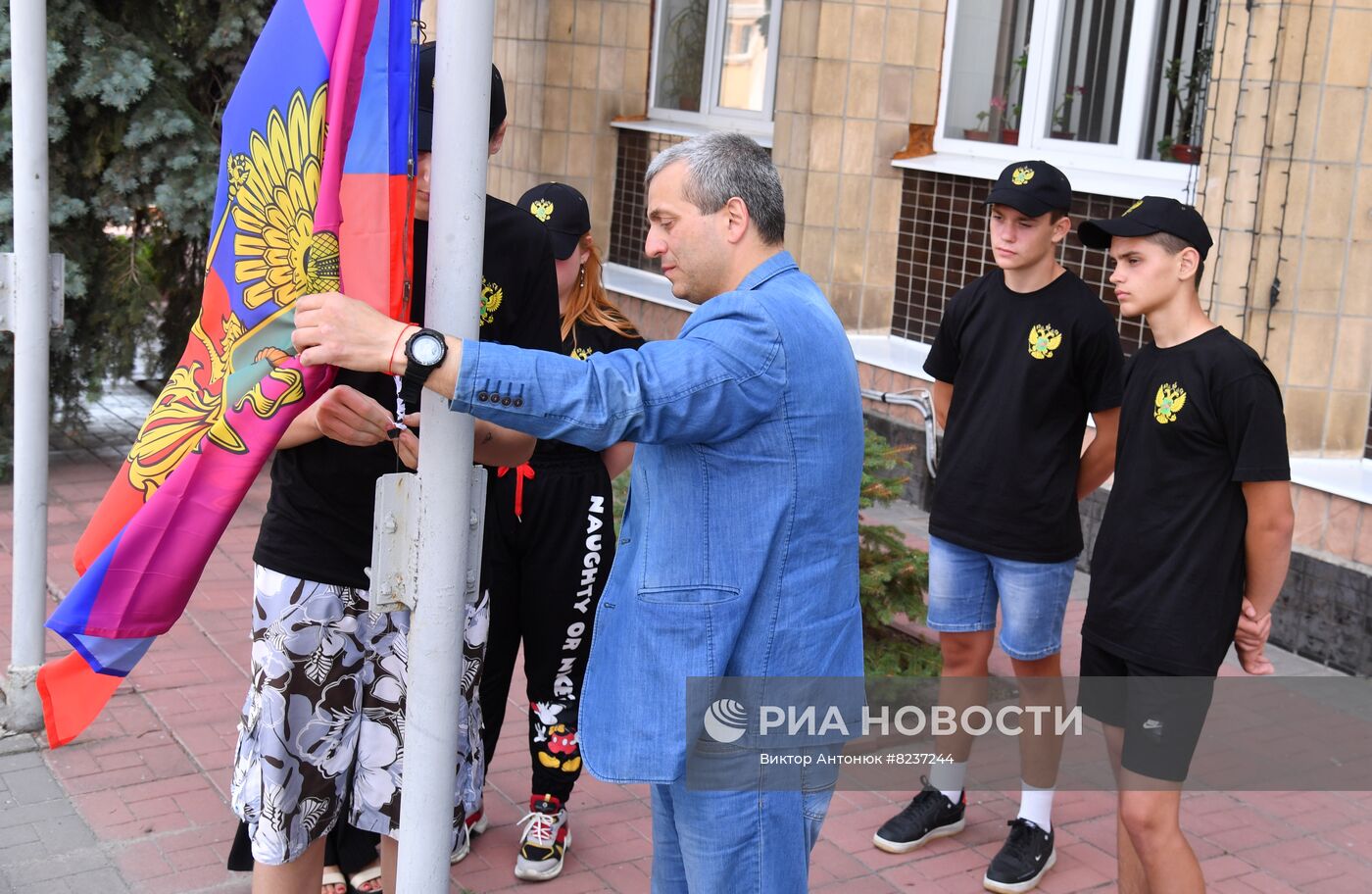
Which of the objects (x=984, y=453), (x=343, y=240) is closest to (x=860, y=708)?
(x=343, y=240)

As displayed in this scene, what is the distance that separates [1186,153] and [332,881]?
594 centimetres

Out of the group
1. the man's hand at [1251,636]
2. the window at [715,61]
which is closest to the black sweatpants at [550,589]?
the man's hand at [1251,636]

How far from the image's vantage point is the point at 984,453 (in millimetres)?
4465

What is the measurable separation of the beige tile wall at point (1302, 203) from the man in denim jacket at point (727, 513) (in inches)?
178

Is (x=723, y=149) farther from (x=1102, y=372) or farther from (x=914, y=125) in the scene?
(x=914, y=125)

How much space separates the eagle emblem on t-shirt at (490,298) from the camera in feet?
10.5

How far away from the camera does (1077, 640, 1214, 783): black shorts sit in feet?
11.7

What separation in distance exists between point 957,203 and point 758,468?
21.7 feet

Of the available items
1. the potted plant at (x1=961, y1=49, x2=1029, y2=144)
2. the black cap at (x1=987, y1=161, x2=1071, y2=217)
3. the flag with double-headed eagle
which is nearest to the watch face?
the flag with double-headed eagle

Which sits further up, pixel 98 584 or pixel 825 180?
pixel 825 180

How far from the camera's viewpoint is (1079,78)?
8.70m

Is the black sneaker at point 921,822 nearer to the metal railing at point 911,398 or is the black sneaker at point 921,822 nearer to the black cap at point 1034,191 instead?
the black cap at point 1034,191

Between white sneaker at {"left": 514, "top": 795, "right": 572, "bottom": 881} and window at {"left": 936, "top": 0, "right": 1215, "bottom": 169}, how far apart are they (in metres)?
5.29

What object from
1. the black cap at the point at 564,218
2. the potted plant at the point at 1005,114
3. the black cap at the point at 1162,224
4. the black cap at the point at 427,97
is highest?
the potted plant at the point at 1005,114
